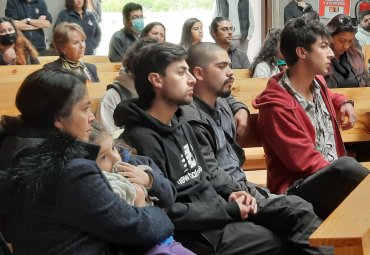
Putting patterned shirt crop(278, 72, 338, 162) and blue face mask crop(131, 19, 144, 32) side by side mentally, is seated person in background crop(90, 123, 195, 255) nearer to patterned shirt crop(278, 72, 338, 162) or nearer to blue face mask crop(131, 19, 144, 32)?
patterned shirt crop(278, 72, 338, 162)

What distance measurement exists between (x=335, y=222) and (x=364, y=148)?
1854mm

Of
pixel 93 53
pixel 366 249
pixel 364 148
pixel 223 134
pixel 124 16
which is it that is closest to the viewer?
pixel 366 249

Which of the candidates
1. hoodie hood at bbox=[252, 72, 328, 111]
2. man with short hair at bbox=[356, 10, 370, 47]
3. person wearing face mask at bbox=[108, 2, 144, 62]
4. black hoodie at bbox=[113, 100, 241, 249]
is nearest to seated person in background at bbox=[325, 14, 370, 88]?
hoodie hood at bbox=[252, 72, 328, 111]

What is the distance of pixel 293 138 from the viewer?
8.82ft

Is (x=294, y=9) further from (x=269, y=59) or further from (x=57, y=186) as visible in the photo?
(x=57, y=186)

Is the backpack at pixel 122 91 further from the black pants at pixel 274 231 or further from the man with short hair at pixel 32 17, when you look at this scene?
the man with short hair at pixel 32 17

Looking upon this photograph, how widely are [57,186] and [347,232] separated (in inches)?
26.8

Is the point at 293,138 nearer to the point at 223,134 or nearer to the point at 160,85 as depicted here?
the point at 223,134

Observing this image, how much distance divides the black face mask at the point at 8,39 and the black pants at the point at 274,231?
3423mm

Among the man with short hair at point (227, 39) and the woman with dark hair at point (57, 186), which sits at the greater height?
the woman with dark hair at point (57, 186)

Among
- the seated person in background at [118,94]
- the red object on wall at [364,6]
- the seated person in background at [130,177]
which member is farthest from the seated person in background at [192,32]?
the seated person in background at [130,177]

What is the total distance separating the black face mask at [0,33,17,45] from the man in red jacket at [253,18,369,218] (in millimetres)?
2837

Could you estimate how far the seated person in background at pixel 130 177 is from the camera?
178 cm

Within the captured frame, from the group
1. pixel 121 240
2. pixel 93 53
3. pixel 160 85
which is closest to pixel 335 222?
pixel 121 240
